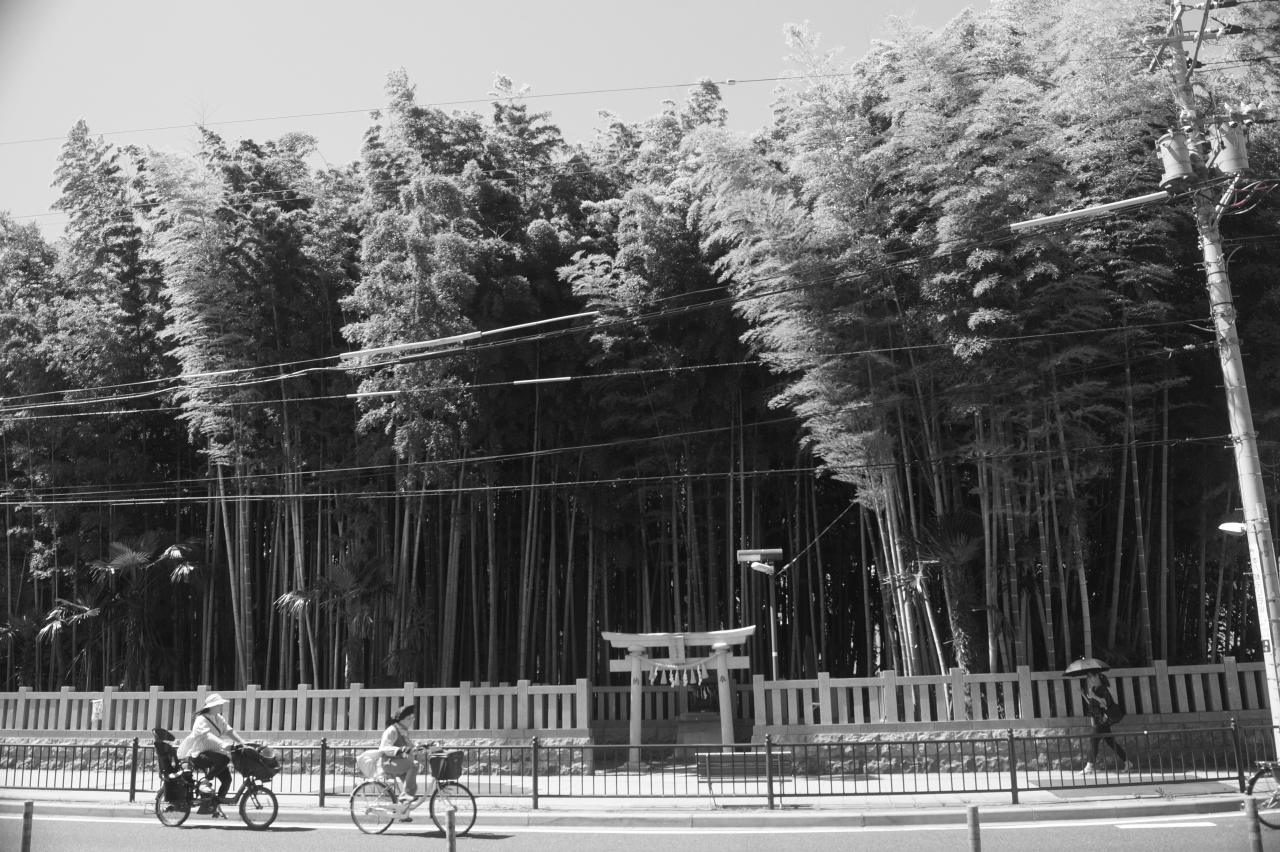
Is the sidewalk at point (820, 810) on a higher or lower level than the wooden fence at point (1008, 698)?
lower

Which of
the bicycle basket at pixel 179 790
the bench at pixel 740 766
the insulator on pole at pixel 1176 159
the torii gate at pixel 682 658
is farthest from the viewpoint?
the torii gate at pixel 682 658

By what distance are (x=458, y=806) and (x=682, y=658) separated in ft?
13.2

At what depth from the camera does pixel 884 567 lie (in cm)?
1423

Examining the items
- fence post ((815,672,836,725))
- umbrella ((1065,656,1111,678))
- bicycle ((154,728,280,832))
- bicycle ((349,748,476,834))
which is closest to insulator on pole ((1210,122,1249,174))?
umbrella ((1065,656,1111,678))

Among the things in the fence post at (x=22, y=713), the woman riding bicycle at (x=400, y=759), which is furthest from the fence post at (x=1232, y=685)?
the fence post at (x=22, y=713)

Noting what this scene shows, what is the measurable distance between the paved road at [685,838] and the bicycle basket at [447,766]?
0.45 m

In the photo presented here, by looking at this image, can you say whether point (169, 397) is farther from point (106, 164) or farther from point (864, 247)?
point (864, 247)

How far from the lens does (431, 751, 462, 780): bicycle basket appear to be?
8.32 metres

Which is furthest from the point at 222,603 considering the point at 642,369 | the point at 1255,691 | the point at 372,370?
the point at 1255,691

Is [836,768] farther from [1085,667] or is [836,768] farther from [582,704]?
[582,704]

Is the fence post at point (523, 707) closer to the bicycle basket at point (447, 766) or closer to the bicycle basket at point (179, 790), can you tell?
the bicycle basket at point (447, 766)

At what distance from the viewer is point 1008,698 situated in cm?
1085

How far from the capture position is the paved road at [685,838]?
7246 mm

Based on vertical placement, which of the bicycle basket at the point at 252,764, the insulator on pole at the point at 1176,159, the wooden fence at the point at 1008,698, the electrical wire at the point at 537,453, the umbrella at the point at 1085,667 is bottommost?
the bicycle basket at the point at 252,764
